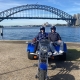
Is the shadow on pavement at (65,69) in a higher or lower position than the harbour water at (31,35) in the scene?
higher

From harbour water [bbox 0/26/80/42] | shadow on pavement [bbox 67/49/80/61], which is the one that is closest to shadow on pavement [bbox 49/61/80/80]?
shadow on pavement [bbox 67/49/80/61]

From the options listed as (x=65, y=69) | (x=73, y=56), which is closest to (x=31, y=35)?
(x=73, y=56)

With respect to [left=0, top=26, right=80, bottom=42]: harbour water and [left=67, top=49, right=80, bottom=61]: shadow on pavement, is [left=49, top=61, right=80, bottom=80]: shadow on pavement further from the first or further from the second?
[left=0, top=26, right=80, bottom=42]: harbour water

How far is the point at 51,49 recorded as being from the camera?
252 inches

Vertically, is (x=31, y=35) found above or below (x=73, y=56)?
below

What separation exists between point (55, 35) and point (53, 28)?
0.45 m

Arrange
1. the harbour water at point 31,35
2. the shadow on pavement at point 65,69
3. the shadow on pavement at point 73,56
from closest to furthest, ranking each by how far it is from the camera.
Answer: the shadow on pavement at point 65,69, the shadow on pavement at point 73,56, the harbour water at point 31,35

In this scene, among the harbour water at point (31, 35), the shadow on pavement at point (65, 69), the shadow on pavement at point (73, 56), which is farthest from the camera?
the harbour water at point (31, 35)

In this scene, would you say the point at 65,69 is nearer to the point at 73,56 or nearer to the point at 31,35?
the point at 73,56

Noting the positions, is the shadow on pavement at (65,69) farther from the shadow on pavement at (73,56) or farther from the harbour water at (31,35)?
the harbour water at (31,35)

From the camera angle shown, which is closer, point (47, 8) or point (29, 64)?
point (29, 64)

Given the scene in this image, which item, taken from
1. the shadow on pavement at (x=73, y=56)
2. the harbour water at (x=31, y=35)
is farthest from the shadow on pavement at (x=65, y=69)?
the harbour water at (x=31, y=35)

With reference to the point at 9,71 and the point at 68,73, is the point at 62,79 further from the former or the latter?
the point at 9,71

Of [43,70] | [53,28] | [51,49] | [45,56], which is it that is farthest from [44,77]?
[53,28]
